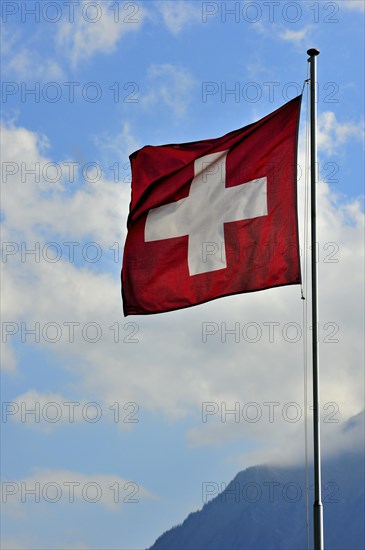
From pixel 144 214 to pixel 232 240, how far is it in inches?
104

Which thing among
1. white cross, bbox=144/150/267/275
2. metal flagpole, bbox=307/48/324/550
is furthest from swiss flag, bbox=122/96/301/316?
metal flagpole, bbox=307/48/324/550

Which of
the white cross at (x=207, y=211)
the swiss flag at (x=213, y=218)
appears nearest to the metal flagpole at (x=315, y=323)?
the swiss flag at (x=213, y=218)

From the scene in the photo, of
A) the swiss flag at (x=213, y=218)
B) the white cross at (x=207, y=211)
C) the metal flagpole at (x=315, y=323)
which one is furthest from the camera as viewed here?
the white cross at (x=207, y=211)

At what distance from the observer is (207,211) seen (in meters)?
25.3

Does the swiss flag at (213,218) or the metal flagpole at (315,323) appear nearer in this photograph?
the metal flagpole at (315,323)

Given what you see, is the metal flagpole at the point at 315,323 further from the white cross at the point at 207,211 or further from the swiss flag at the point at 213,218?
the white cross at the point at 207,211

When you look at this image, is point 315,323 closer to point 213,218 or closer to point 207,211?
point 213,218

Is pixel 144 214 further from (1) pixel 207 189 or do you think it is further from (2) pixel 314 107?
(2) pixel 314 107

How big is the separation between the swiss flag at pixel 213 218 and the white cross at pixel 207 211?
0.02 metres

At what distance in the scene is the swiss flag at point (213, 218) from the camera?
938 inches

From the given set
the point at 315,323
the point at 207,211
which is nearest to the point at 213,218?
the point at 207,211

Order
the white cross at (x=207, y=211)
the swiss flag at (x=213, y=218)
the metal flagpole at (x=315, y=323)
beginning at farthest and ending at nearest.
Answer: the white cross at (x=207, y=211) → the swiss flag at (x=213, y=218) → the metal flagpole at (x=315, y=323)

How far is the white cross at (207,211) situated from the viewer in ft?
80.2

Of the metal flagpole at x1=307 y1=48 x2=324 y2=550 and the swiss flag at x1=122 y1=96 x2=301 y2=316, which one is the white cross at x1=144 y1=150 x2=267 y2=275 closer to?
the swiss flag at x1=122 y1=96 x2=301 y2=316
